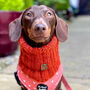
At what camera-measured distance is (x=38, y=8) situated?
6.31 feet

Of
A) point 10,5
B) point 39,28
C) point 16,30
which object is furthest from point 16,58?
point 39,28

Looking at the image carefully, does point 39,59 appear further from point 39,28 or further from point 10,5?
point 10,5

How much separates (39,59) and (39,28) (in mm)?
342

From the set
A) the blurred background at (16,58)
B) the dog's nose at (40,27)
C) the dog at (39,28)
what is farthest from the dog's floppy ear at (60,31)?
the blurred background at (16,58)

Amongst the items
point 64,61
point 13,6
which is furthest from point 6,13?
point 64,61

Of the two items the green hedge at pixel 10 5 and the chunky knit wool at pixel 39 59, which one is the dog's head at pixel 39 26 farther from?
the green hedge at pixel 10 5

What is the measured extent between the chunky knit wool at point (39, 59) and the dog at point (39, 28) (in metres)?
0.02

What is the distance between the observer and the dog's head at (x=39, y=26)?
175 centimetres

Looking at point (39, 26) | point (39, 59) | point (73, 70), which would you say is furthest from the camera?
point (73, 70)

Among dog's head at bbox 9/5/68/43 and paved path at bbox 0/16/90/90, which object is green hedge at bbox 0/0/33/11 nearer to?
paved path at bbox 0/16/90/90

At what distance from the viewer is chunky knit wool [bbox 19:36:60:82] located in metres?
1.92

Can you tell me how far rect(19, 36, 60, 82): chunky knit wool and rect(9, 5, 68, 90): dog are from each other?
18 millimetres

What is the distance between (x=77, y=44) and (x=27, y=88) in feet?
12.2

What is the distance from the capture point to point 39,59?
1.95m
